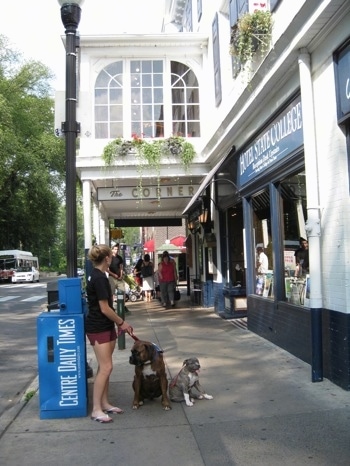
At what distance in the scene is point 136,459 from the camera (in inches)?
156

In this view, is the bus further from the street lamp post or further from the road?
the street lamp post

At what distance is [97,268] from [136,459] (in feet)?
5.95

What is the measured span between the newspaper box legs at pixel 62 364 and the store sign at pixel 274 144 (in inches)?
148

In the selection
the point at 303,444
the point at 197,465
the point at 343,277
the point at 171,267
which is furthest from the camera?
the point at 171,267

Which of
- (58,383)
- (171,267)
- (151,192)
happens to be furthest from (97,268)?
(171,267)

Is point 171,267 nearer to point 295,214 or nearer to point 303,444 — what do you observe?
point 295,214

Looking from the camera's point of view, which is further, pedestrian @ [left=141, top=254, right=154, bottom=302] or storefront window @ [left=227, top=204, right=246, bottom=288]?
pedestrian @ [left=141, top=254, right=154, bottom=302]

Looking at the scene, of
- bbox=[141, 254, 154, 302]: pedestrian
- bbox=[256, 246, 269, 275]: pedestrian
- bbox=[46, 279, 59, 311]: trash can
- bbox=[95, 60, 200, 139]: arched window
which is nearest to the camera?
bbox=[46, 279, 59, 311]: trash can

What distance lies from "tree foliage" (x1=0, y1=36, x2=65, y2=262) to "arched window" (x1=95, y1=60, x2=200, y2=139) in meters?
21.1

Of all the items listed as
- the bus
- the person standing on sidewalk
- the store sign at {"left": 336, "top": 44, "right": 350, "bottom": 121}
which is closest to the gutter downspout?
the store sign at {"left": 336, "top": 44, "right": 350, "bottom": 121}

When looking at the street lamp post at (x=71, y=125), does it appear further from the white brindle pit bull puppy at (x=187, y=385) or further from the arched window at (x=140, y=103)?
the arched window at (x=140, y=103)

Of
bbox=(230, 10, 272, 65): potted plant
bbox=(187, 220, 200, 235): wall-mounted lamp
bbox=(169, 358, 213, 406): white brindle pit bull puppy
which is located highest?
bbox=(230, 10, 272, 65): potted plant

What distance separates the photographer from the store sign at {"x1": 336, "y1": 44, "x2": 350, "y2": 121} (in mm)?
5328

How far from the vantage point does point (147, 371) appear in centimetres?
524
